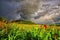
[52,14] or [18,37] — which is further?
[52,14]

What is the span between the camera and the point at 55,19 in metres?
3.28

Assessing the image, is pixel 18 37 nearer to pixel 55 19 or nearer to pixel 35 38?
pixel 35 38

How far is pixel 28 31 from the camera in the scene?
3160mm

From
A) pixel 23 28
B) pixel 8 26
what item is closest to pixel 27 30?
pixel 23 28

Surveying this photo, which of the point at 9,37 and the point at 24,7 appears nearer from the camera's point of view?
the point at 9,37

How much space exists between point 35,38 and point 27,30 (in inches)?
7.9

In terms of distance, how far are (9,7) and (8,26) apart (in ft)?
0.95

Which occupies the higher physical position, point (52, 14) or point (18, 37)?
point (52, 14)

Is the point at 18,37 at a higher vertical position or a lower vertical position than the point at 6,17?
lower

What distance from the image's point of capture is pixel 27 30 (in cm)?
319

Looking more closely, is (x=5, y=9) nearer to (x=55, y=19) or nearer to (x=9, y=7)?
(x=9, y=7)

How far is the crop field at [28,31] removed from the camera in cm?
305

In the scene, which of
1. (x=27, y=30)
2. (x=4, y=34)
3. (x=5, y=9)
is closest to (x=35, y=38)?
(x=27, y=30)

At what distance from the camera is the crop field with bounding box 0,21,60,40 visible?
3055 mm
